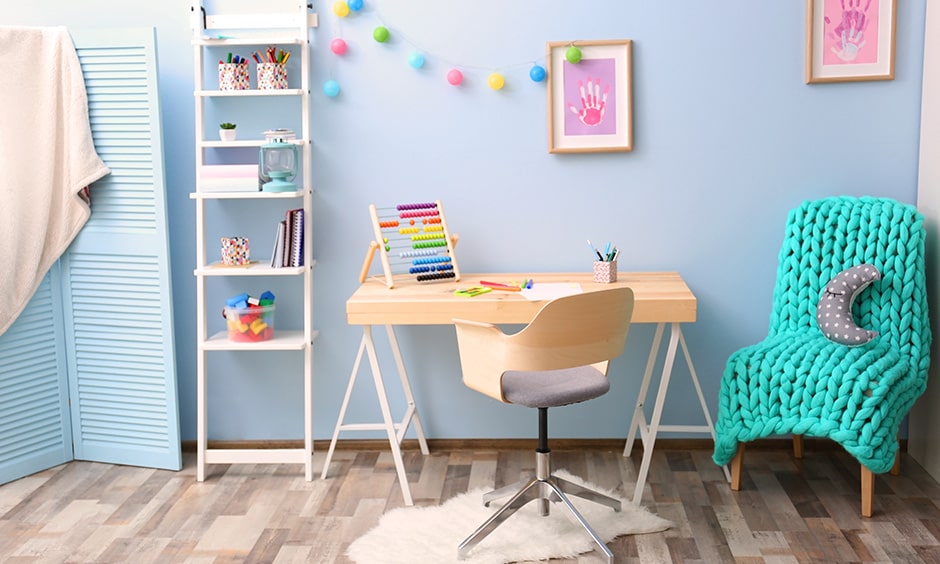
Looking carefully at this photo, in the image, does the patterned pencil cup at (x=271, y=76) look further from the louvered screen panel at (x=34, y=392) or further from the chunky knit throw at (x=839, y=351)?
the chunky knit throw at (x=839, y=351)

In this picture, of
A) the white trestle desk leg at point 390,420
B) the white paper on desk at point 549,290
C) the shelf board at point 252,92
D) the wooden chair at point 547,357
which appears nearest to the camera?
the wooden chair at point 547,357

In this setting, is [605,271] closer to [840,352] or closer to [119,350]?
[840,352]

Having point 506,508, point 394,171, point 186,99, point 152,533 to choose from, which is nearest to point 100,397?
point 152,533

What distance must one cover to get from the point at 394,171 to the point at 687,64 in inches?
46.5

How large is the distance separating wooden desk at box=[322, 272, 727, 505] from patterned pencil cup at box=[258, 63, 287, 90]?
81 cm

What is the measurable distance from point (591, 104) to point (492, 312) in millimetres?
972

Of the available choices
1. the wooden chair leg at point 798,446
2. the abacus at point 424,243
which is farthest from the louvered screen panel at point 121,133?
the wooden chair leg at point 798,446

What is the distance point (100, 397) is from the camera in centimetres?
384

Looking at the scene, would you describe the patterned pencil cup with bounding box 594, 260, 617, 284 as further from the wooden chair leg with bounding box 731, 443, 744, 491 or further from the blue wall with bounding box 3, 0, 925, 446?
the wooden chair leg with bounding box 731, 443, 744, 491

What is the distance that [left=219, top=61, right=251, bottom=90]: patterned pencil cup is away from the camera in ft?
11.8

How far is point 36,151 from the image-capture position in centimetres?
359

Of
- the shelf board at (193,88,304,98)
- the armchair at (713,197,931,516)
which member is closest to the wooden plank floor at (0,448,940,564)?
the armchair at (713,197,931,516)

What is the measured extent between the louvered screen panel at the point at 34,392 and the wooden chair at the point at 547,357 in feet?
5.86

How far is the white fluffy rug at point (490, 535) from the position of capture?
9.74 feet
